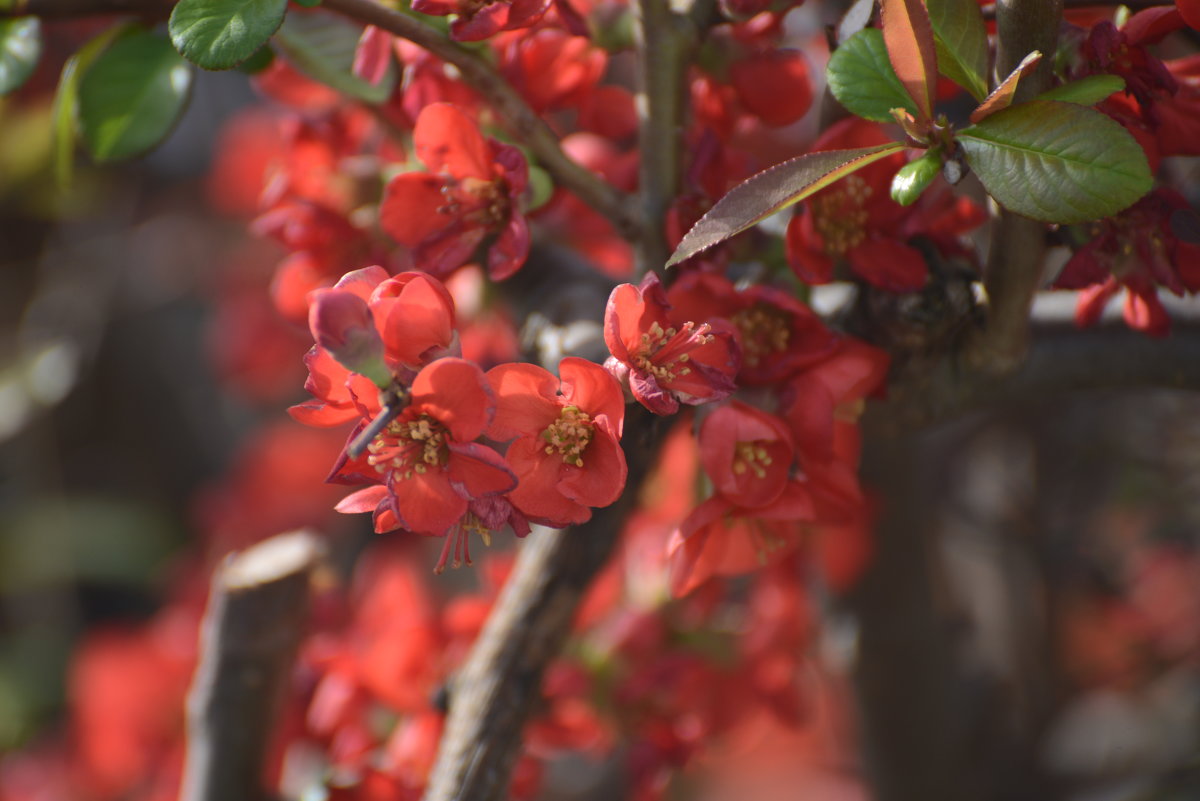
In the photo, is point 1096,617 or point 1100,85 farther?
point 1096,617

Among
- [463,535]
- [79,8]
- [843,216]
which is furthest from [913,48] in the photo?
[79,8]

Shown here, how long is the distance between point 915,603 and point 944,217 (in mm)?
781

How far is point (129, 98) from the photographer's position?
752 mm

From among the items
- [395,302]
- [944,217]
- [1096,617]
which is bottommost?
[1096,617]

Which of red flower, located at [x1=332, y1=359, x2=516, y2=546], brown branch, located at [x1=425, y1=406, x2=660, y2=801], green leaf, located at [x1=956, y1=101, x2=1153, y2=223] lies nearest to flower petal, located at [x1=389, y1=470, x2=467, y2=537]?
red flower, located at [x1=332, y1=359, x2=516, y2=546]

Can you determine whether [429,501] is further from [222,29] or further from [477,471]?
[222,29]

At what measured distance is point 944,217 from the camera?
0.70 m

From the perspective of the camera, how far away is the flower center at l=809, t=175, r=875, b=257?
679mm

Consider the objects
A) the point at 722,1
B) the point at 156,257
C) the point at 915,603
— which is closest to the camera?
the point at 722,1

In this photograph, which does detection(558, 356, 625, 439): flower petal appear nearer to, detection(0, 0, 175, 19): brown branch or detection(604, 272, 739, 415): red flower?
detection(604, 272, 739, 415): red flower

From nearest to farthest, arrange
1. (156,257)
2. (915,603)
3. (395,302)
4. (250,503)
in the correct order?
(395,302) → (915,603) → (250,503) → (156,257)

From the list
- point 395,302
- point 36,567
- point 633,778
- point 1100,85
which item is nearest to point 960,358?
point 1100,85

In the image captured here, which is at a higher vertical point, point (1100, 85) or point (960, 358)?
point (1100, 85)

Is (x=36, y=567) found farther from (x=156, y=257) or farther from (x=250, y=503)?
(x=156, y=257)
